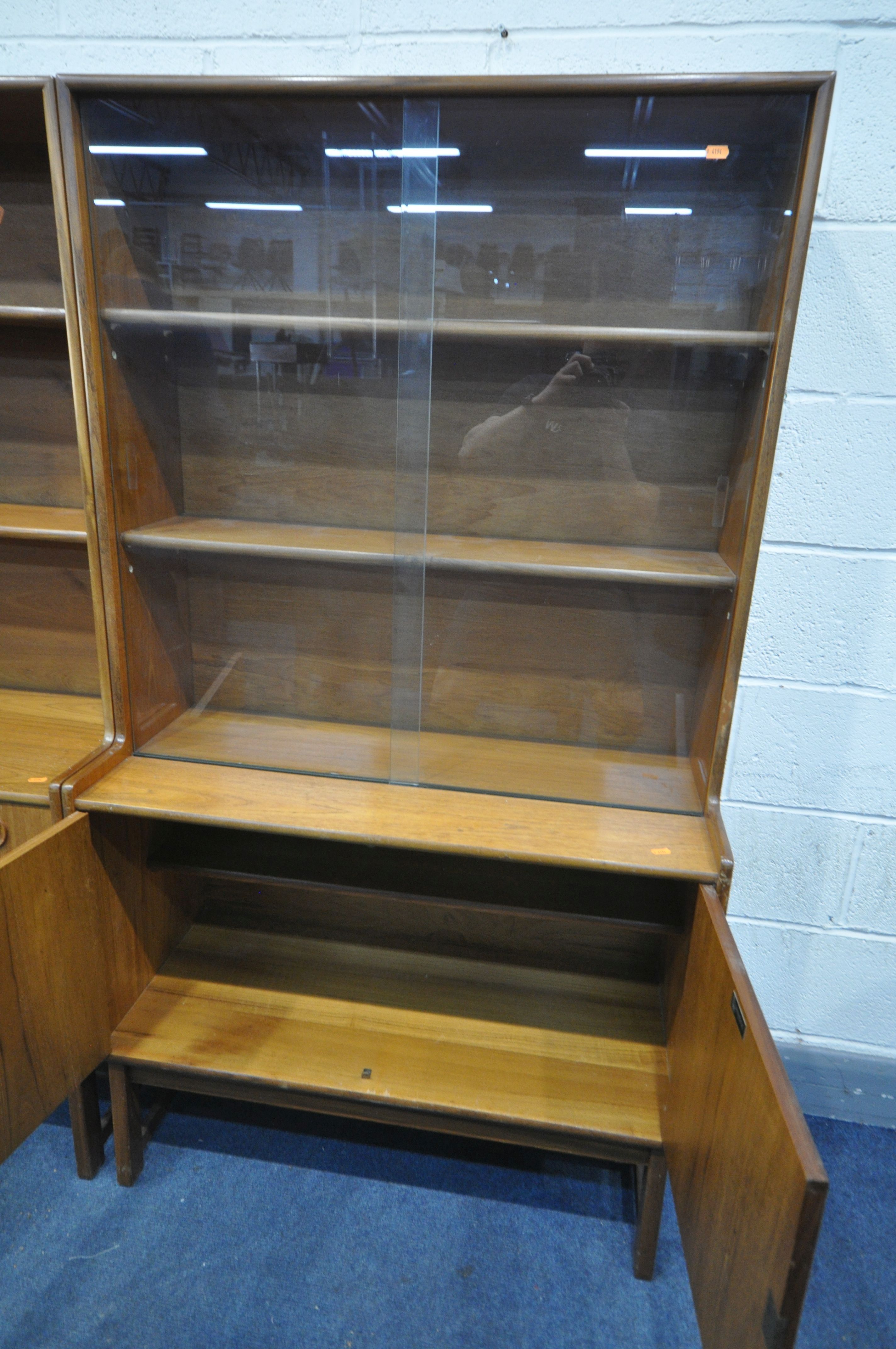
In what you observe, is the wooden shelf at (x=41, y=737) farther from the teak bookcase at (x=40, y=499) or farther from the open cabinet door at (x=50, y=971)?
the open cabinet door at (x=50, y=971)

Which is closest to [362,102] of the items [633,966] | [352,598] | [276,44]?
[276,44]

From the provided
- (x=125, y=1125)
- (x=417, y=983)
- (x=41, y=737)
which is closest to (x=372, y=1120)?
(x=417, y=983)

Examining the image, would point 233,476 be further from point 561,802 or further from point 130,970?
point 130,970

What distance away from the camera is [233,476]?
1598 millimetres

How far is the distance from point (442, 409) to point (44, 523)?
31.9 inches

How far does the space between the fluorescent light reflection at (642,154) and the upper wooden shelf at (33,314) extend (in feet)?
3.04

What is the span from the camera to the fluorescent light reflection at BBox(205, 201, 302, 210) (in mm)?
1386

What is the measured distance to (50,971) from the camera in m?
1.31

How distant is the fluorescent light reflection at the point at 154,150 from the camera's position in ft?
4.30

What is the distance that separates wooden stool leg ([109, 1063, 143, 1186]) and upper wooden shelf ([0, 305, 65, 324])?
4.51 feet

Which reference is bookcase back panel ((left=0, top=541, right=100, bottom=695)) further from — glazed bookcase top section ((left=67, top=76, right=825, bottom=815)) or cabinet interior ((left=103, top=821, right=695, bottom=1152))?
cabinet interior ((left=103, top=821, right=695, bottom=1152))

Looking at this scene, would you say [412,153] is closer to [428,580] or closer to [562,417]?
[562,417]

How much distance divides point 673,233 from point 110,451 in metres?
1.00

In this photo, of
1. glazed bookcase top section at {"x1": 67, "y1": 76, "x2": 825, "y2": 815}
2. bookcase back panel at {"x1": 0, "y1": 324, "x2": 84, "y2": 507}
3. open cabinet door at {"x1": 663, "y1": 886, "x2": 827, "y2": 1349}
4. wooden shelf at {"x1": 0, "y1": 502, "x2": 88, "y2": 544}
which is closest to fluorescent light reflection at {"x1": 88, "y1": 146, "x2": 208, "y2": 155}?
glazed bookcase top section at {"x1": 67, "y1": 76, "x2": 825, "y2": 815}
